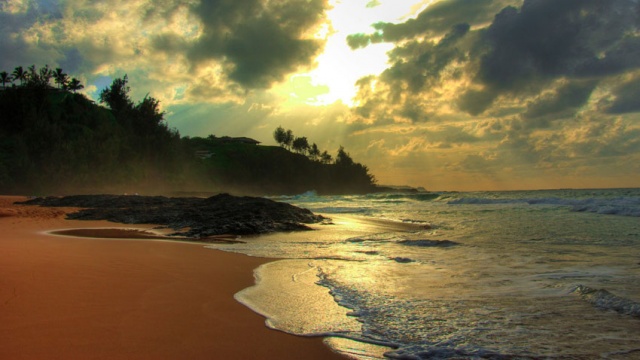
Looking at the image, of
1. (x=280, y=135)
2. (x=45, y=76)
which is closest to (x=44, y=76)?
(x=45, y=76)

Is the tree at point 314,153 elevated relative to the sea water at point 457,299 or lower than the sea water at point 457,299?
elevated

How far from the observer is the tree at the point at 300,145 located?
140m

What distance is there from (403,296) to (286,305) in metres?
1.52

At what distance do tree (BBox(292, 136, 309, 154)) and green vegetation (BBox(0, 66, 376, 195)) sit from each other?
21.6m

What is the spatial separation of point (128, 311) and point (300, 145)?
450 feet

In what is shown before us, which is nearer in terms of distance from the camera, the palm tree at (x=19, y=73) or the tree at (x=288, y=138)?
the palm tree at (x=19, y=73)

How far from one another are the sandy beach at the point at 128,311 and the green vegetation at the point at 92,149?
1813 inches

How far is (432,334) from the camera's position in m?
3.43

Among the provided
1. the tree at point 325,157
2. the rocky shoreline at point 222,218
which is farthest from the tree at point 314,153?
the rocky shoreline at point 222,218

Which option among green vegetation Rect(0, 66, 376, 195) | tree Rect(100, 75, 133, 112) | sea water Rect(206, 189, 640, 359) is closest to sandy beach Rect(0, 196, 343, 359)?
sea water Rect(206, 189, 640, 359)

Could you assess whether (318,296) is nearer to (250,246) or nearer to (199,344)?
(199,344)

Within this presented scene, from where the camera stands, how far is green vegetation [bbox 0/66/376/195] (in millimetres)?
44906

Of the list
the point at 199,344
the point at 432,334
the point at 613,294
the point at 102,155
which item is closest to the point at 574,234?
the point at 613,294

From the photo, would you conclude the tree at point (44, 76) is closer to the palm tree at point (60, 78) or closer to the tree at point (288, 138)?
the palm tree at point (60, 78)
